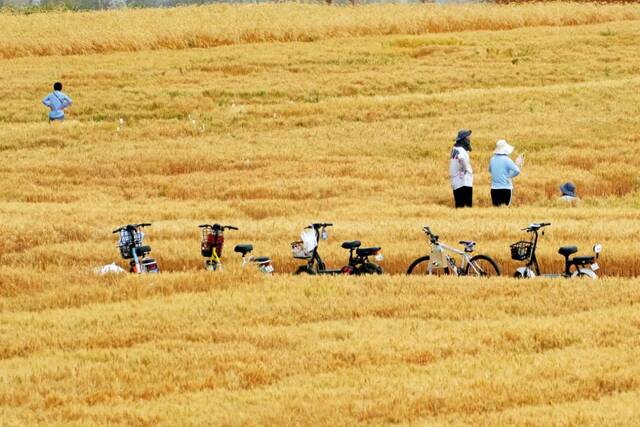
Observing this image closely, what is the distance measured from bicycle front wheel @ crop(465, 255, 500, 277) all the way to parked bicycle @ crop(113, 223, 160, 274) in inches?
202

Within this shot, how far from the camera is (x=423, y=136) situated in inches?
1539

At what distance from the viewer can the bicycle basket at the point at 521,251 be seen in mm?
19750

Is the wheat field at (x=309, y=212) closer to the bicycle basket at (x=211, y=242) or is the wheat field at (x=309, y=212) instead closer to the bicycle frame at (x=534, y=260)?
the bicycle basket at (x=211, y=242)

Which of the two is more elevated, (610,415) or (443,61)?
(443,61)

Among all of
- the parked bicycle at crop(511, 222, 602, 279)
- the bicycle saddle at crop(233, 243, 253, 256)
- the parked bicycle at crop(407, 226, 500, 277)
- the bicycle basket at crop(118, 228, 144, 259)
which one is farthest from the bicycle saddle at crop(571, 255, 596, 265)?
the bicycle basket at crop(118, 228, 144, 259)

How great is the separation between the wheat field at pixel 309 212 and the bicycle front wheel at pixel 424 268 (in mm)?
632

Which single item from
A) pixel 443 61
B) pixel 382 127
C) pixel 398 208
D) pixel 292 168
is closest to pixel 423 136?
pixel 382 127

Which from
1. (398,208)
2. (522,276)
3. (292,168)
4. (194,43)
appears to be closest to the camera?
(522,276)

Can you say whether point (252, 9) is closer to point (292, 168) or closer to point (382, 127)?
point (382, 127)

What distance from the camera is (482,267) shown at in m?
20.5

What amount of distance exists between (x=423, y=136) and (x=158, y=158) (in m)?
8.70

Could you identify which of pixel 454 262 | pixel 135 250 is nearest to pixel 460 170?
pixel 454 262

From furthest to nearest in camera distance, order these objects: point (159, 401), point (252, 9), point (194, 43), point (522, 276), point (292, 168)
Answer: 1. point (252, 9)
2. point (194, 43)
3. point (292, 168)
4. point (522, 276)
5. point (159, 401)

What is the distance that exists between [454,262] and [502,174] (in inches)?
332
